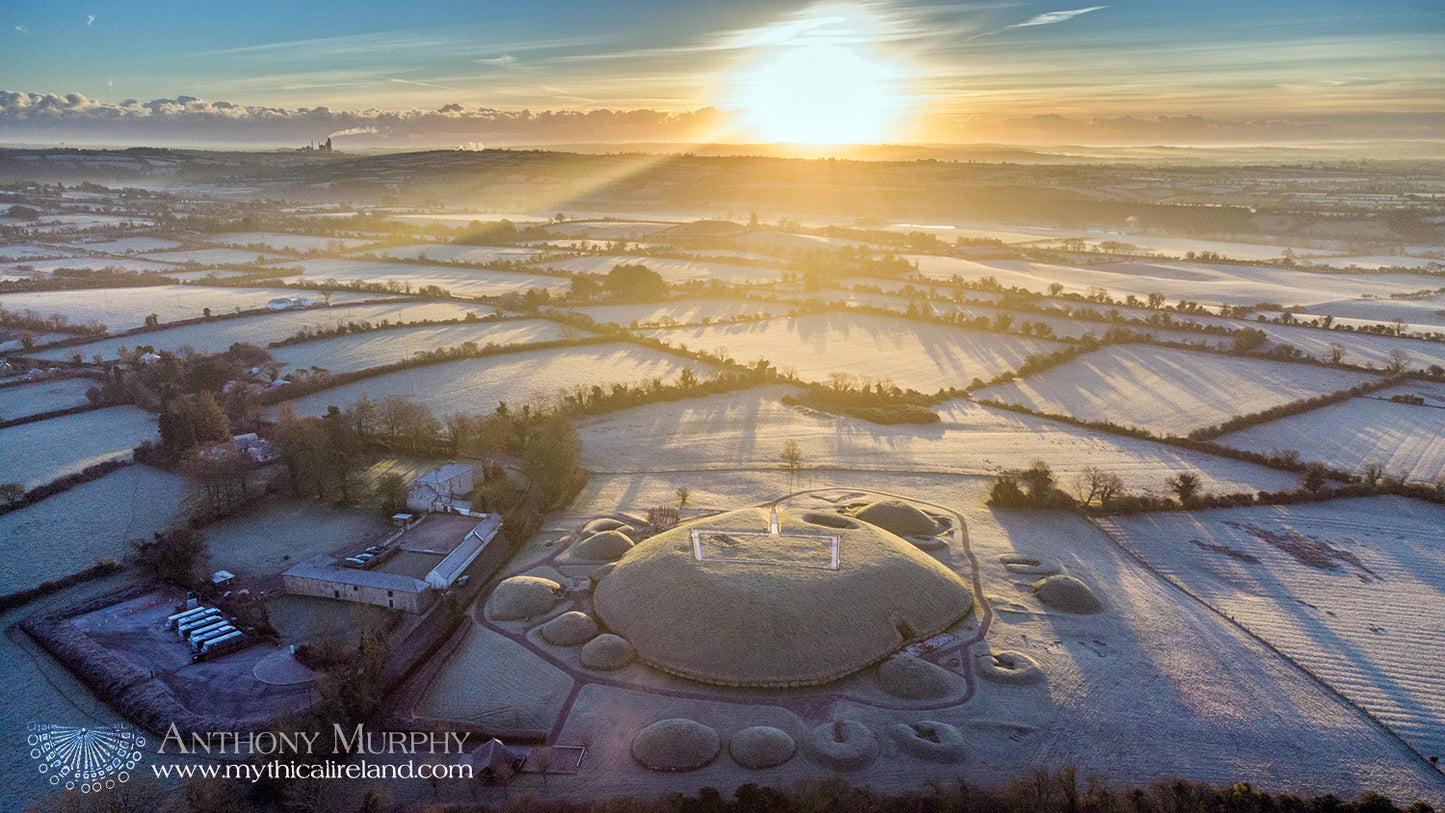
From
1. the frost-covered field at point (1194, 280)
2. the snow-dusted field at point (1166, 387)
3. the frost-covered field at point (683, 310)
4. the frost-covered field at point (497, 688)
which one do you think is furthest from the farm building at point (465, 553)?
the frost-covered field at point (1194, 280)

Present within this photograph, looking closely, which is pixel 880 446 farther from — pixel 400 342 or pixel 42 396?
pixel 42 396

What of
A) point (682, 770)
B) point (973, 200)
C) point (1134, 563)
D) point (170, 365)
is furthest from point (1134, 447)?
point (973, 200)

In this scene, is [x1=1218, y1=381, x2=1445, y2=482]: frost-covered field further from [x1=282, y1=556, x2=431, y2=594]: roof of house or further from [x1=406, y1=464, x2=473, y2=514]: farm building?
[x1=282, y1=556, x2=431, y2=594]: roof of house

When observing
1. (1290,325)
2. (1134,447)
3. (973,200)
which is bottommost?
(1134,447)

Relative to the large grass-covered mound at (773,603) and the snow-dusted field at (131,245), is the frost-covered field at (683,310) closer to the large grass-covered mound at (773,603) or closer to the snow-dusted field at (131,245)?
the large grass-covered mound at (773,603)

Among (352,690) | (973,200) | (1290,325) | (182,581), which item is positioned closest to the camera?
(352,690)

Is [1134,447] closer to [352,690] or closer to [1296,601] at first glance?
[1296,601]

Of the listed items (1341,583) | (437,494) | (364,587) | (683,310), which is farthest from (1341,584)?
(683,310)
